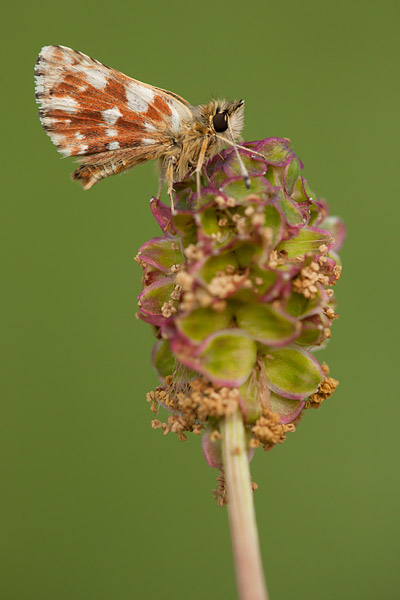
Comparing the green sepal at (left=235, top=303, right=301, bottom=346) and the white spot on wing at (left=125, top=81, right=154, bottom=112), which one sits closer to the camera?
the green sepal at (left=235, top=303, right=301, bottom=346)

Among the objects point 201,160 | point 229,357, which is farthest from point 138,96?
point 229,357

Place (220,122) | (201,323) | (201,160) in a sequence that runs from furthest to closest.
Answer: (220,122) → (201,160) → (201,323)

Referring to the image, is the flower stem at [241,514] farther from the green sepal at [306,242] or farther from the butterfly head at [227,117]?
the butterfly head at [227,117]

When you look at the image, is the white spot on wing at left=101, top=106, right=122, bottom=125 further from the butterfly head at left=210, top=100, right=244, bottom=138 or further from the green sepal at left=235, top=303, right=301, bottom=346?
the green sepal at left=235, top=303, right=301, bottom=346

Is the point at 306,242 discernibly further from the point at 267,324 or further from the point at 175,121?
the point at 175,121

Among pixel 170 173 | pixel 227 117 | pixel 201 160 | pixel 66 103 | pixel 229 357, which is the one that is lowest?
pixel 229 357

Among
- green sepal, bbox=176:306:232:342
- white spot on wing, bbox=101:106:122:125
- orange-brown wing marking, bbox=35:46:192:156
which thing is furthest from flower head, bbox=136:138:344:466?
white spot on wing, bbox=101:106:122:125

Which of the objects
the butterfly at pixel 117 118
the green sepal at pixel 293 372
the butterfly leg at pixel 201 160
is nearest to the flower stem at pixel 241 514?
the green sepal at pixel 293 372
